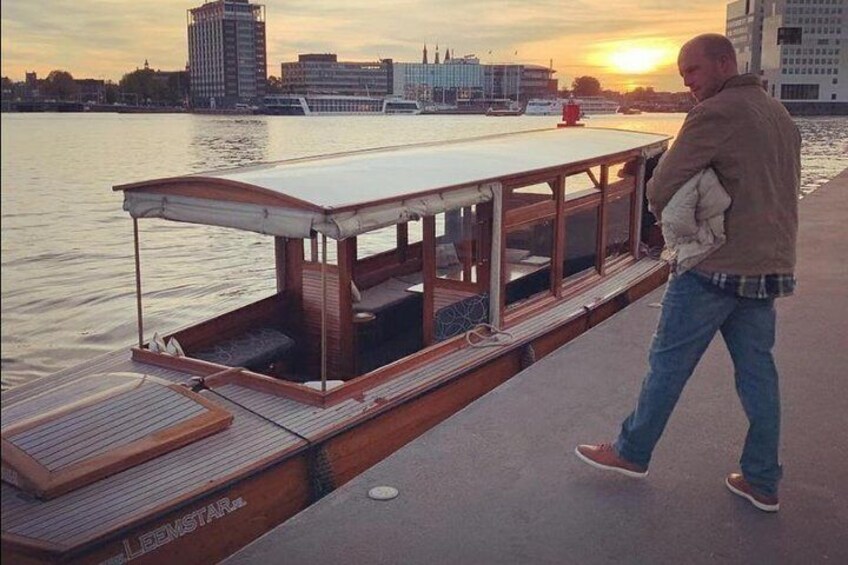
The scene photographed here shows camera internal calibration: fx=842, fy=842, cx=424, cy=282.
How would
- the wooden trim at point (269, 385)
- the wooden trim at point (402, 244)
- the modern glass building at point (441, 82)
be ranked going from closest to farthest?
the wooden trim at point (269, 385), the wooden trim at point (402, 244), the modern glass building at point (441, 82)

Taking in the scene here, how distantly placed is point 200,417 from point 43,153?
3.47 meters

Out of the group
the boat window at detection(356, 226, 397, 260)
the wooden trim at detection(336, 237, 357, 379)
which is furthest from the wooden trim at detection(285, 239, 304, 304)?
the boat window at detection(356, 226, 397, 260)

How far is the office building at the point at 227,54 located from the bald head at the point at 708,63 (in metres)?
85.0

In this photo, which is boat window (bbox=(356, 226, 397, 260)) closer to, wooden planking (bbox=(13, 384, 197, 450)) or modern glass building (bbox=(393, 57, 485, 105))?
wooden planking (bbox=(13, 384, 197, 450))

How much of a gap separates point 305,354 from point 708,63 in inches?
186

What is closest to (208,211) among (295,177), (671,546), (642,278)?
(295,177)

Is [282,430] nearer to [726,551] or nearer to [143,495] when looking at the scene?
[143,495]

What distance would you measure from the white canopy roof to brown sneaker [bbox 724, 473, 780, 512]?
2652 millimetres

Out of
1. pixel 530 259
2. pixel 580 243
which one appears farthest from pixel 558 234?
pixel 580 243

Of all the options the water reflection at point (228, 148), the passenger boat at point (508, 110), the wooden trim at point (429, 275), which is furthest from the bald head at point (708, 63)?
the passenger boat at point (508, 110)

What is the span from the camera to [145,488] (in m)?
4.42

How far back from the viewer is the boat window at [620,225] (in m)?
10.2

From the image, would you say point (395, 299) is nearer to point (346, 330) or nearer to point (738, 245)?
point (346, 330)

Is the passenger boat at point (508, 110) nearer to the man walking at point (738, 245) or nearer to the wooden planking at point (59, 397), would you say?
the wooden planking at point (59, 397)
